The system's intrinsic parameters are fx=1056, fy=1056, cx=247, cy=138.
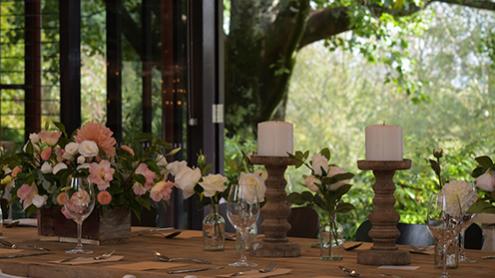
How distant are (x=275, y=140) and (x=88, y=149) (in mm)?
650

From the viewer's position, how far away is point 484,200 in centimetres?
286

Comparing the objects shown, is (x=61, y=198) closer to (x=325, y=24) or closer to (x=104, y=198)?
(x=104, y=198)

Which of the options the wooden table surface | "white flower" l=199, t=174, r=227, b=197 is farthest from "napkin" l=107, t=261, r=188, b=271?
"white flower" l=199, t=174, r=227, b=197

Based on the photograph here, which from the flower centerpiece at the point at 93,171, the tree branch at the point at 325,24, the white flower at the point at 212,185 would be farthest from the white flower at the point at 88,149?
the tree branch at the point at 325,24

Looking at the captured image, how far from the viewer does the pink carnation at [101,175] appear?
3502 mm

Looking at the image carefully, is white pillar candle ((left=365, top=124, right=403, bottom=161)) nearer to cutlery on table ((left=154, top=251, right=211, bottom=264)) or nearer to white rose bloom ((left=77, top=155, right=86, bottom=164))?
cutlery on table ((left=154, top=251, right=211, bottom=264))

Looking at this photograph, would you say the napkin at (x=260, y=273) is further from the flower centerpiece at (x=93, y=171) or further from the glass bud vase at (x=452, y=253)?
the flower centerpiece at (x=93, y=171)

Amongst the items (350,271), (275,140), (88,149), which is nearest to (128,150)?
(88,149)

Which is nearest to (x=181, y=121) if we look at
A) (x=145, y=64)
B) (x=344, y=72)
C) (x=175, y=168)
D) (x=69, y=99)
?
(x=145, y=64)

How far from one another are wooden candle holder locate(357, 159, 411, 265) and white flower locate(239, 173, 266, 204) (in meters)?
0.30

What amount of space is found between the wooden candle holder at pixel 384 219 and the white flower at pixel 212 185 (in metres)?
0.59

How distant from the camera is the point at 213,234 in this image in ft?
11.3

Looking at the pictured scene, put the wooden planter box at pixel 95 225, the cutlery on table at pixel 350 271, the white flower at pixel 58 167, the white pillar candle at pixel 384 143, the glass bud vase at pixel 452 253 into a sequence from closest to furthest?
the cutlery on table at pixel 350 271 < the glass bud vase at pixel 452 253 < the white pillar candle at pixel 384 143 < the white flower at pixel 58 167 < the wooden planter box at pixel 95 225

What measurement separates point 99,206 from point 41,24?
254 cm
